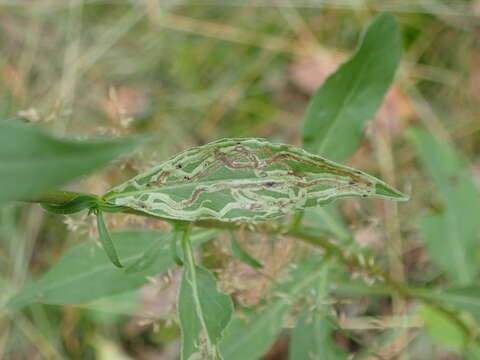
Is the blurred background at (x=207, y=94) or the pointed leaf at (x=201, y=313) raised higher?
the blurred background at (x=207, y=94)

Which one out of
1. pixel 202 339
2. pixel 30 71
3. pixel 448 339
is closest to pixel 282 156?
pixel 202 339

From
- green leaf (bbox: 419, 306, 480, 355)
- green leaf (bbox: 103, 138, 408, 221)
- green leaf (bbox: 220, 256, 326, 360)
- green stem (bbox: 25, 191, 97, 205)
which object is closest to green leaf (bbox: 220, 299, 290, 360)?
green leaf (bbox: 220, 256, 326, 360)

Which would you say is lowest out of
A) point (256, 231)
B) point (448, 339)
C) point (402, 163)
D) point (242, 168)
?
point (448, 339)

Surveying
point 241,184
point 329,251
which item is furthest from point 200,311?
point 329,251

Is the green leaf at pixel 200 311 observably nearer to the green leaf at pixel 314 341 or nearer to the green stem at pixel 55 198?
the green stem at pixel 55 198

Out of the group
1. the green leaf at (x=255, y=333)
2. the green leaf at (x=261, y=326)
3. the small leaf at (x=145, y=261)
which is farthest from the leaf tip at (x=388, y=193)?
the green leaf at (x=255, y=333)

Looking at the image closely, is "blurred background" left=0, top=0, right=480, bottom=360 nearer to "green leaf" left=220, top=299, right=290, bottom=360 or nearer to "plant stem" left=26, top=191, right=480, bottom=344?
"plant stem" left=26, top=191, right=480, bottom=344

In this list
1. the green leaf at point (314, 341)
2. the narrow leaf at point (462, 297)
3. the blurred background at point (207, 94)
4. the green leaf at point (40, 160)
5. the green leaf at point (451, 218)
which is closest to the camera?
the green leaf at point (40, 160)

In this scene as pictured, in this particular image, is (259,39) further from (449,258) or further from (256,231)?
(256,231)
